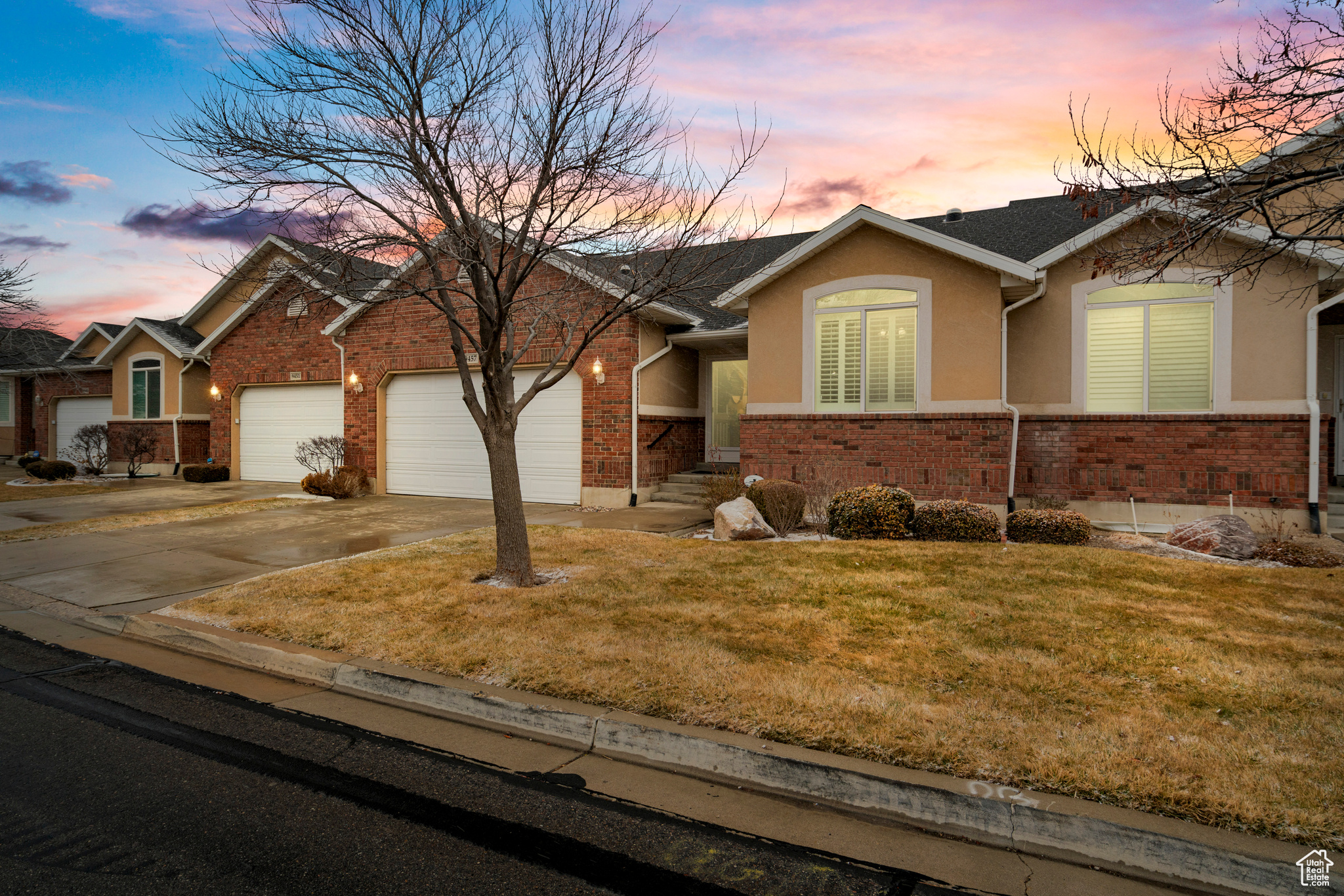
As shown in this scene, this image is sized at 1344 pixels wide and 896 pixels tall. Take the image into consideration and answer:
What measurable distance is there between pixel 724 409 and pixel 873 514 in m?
6.99

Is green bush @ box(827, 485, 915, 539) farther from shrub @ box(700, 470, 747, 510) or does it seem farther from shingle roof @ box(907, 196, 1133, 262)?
shingle roof @ box(907, 196, 1133, 262)

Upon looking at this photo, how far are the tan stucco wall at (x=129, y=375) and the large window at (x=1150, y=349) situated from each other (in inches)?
940

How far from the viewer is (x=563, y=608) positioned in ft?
21.2

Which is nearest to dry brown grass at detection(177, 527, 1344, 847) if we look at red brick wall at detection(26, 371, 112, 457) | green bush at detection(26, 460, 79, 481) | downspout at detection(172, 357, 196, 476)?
downspout at detection(172, 357, 196, 476)

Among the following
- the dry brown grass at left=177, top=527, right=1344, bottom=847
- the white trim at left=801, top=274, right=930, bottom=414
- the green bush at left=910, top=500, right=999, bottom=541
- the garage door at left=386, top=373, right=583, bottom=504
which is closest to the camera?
the dry brown grass at left=177, top=527, right=1344, bottom=847

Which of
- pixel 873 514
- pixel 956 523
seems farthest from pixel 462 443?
pixel 956 523

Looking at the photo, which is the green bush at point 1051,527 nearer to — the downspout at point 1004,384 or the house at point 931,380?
the house at point 931,380

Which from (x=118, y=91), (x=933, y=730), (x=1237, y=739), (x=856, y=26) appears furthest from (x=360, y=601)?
(x=856, y=26)

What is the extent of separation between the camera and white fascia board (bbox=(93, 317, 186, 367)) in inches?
837

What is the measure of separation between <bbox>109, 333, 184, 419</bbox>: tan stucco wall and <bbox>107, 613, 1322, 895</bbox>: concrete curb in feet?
69.5

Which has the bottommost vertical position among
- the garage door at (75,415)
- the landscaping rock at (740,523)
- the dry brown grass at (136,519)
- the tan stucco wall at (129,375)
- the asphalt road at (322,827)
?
the asphalt road at (322,827)

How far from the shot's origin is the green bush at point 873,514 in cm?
982

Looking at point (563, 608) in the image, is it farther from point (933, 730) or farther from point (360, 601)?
point (933, 730)

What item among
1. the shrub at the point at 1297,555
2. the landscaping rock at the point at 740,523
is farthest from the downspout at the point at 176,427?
the shrub at the point at 1297,555
